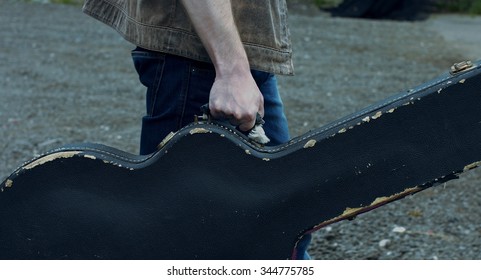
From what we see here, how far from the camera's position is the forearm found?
1.70 metres

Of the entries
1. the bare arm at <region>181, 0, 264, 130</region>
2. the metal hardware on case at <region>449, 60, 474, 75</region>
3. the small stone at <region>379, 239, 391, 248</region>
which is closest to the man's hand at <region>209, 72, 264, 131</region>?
the bare arm at <region>181, 0, 264, 130</region>

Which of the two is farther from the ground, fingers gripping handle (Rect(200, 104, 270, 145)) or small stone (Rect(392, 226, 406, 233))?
fingers gripping handle (Rect(200, 104, 270, 145))

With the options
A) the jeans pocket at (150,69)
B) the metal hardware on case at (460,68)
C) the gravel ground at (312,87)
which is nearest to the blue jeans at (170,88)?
the jeans pocket at (150,69)

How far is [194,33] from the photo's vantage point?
1.80 meters

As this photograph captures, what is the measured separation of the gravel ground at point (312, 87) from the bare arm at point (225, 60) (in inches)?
78.8

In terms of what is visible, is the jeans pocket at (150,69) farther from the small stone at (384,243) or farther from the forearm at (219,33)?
the small stone at (384,243)

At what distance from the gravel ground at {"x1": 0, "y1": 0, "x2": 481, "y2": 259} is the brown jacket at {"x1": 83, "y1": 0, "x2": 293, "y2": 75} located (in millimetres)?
1919

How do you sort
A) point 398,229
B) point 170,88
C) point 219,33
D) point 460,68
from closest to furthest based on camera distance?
point 460,68 → point 219,33 → point 170,88 → point 398,229

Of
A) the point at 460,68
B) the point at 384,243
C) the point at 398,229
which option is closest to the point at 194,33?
the point at 460,68

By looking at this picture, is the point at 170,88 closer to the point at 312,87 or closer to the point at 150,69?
the point at 150,69

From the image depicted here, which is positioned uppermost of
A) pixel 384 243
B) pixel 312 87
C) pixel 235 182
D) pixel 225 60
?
pixel 225 60

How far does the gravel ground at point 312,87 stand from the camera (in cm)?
391

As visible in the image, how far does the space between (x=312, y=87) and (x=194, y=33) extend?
5.38 meters

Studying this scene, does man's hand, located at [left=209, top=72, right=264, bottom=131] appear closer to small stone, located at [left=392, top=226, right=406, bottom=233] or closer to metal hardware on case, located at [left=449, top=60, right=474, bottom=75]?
metal hardware on case, located at [left=449, top=60, right=474, bottom=75]
